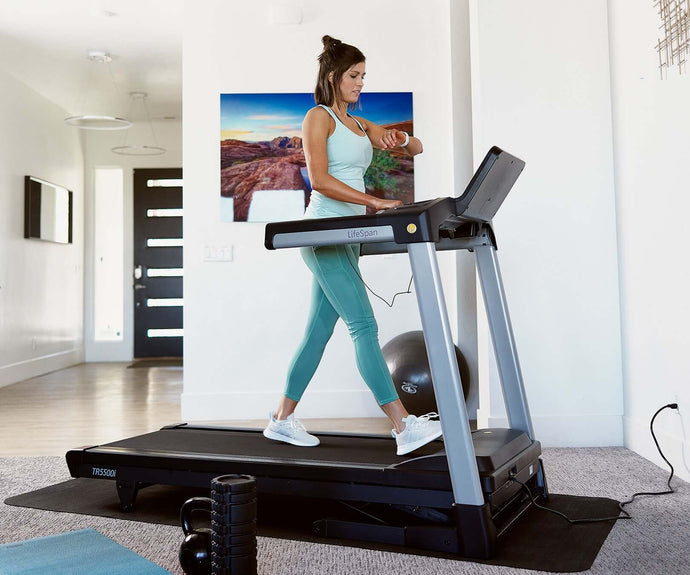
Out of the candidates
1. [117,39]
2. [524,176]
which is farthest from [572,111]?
[117,39]

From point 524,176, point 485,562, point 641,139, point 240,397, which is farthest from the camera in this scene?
point 240,397

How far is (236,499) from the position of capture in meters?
1.42

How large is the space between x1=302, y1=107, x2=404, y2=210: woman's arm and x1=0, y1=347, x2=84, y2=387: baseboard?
Result: 4.55 meters

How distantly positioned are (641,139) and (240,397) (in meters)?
2.46

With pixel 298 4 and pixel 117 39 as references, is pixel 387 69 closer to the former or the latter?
pixel 298 4

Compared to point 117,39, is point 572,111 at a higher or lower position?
lower

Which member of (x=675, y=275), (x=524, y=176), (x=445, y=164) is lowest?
(x=675, y=275)

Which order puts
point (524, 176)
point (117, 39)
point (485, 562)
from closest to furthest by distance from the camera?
point (485, 562)
point (524, 176)
point (117, 39)

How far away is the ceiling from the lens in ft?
15.8

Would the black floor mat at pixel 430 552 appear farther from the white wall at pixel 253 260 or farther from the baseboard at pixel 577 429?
the white wall at pixel 253 260

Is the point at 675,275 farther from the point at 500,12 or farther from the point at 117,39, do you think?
the point at 117,39

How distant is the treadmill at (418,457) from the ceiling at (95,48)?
11.1 feet

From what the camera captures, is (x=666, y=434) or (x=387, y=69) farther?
(x=387, y=69)

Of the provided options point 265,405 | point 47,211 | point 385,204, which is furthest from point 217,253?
point 47,211
